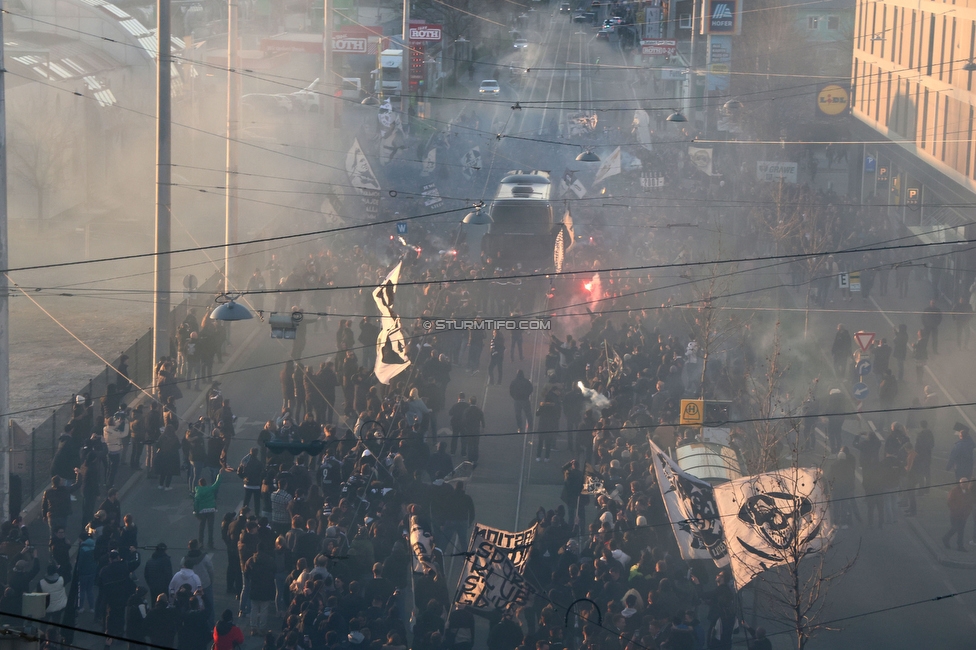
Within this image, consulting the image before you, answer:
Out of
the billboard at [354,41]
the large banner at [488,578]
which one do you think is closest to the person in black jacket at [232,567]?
the large banner at [488,578]

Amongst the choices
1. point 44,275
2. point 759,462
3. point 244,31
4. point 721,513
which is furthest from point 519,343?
point 244,31

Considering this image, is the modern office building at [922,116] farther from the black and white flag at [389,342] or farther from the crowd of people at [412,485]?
the black and white flag at [389,342]

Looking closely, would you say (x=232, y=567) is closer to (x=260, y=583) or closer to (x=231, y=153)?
(x=260, y=583)

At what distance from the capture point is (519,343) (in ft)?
81.8

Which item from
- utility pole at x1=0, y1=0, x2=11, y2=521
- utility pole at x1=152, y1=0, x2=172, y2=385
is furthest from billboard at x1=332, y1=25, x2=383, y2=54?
utility pole at x1=0, y1=0, x2=11, y2=521

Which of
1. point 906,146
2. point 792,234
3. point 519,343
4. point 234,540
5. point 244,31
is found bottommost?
point 234,540

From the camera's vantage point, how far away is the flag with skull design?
12781 mm

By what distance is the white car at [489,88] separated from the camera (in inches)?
2260

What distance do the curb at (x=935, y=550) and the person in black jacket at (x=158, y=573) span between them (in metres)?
10.2

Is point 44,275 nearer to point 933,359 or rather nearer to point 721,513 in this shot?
point 933,359

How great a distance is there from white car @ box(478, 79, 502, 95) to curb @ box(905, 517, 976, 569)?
42148mm

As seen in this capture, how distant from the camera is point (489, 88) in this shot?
5753 centimetres

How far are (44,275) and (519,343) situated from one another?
17.3 metres

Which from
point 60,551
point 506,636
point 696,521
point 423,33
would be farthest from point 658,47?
point 506,636
